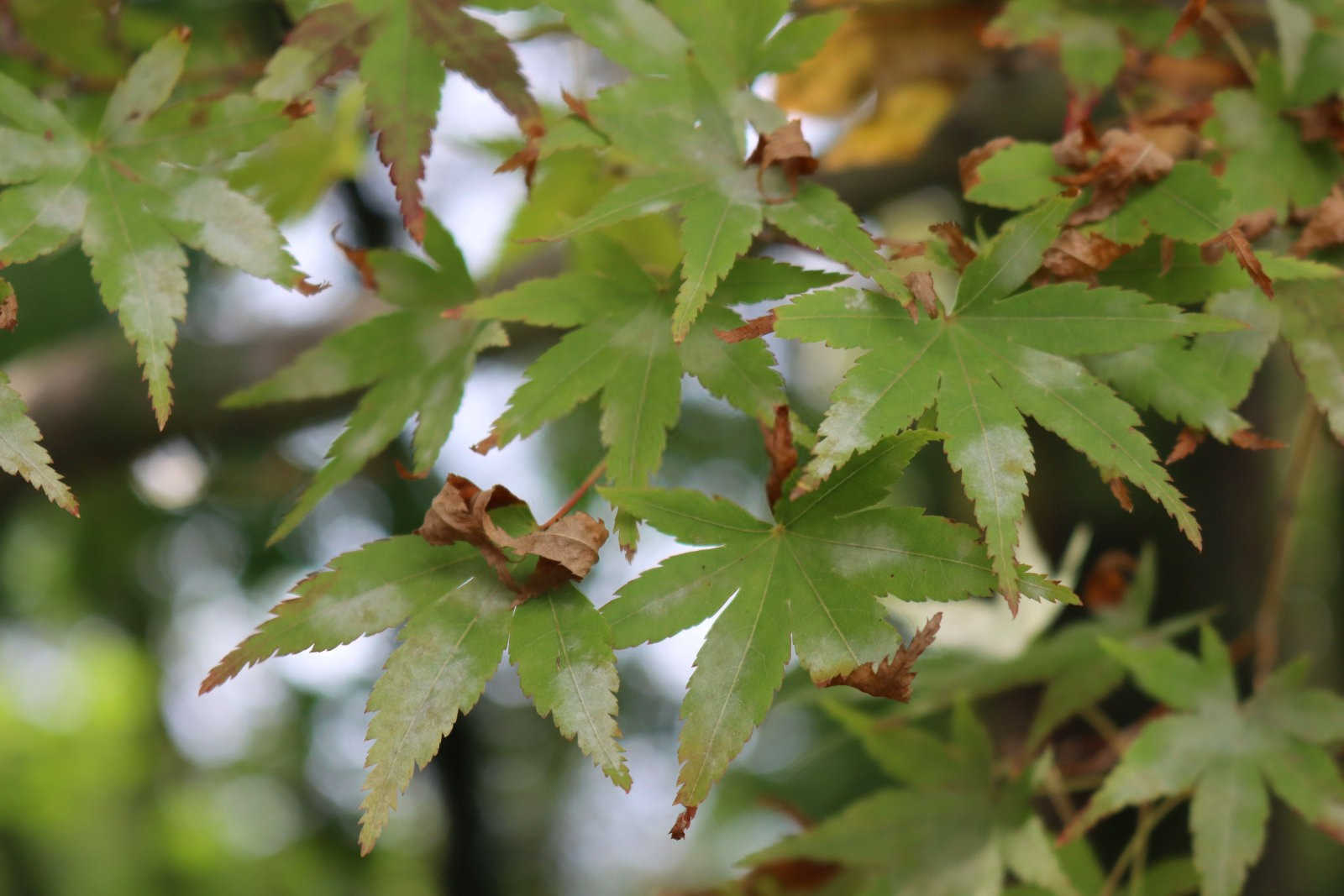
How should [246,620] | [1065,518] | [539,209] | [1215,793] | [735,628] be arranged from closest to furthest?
[735,628]
[1215,793]
[539,209]
[1065,518]
[246,620]

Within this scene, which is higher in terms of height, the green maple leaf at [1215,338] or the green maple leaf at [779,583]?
the green maple leaf at [1215,338]

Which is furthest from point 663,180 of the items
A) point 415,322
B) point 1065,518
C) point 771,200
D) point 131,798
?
point 131,798

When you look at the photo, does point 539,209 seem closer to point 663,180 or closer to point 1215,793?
point 663,180

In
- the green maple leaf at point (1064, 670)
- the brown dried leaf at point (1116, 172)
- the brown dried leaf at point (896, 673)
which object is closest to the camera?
the brown dried leaf at point (896, 673)

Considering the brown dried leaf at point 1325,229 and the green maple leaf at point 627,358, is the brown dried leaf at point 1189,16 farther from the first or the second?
the green maple leaf at point 627,358

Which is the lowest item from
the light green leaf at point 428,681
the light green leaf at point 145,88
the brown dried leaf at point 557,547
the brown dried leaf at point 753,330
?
the light green leaf at point 428,681

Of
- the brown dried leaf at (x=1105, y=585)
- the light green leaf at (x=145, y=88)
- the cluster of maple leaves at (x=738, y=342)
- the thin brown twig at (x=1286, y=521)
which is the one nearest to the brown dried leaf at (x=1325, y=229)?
the cluster of maple leaves at (x=738, y=342)

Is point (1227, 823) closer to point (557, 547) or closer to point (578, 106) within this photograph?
point (557, 547)
